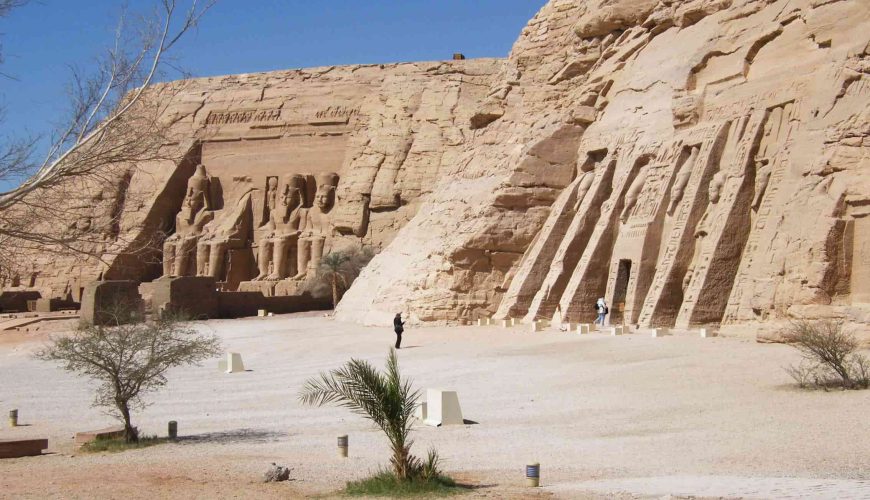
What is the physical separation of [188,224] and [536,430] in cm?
3611

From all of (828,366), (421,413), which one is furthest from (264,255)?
(828,366)

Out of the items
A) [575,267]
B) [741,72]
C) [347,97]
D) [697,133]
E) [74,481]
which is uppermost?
[347,97]

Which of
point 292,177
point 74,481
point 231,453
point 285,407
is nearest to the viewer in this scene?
point 74,481

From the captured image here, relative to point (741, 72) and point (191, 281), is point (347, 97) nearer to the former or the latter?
point (191, 281)

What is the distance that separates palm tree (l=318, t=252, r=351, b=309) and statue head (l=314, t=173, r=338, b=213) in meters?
5.17

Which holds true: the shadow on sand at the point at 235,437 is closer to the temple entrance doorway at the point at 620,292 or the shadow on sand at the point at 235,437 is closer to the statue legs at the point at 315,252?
the temple entrance doorway at the point at 620,292

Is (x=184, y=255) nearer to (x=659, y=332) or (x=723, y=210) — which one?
(x=659, y=332)

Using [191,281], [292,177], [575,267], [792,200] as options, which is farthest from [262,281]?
[792,200]

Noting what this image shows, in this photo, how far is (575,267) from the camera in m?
22.7

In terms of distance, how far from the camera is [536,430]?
10.4 m

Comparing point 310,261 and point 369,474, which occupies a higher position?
point 310,261

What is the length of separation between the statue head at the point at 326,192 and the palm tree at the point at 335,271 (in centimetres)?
517

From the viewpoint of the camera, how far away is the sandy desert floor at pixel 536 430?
300 inches

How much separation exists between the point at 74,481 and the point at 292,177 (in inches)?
1411
